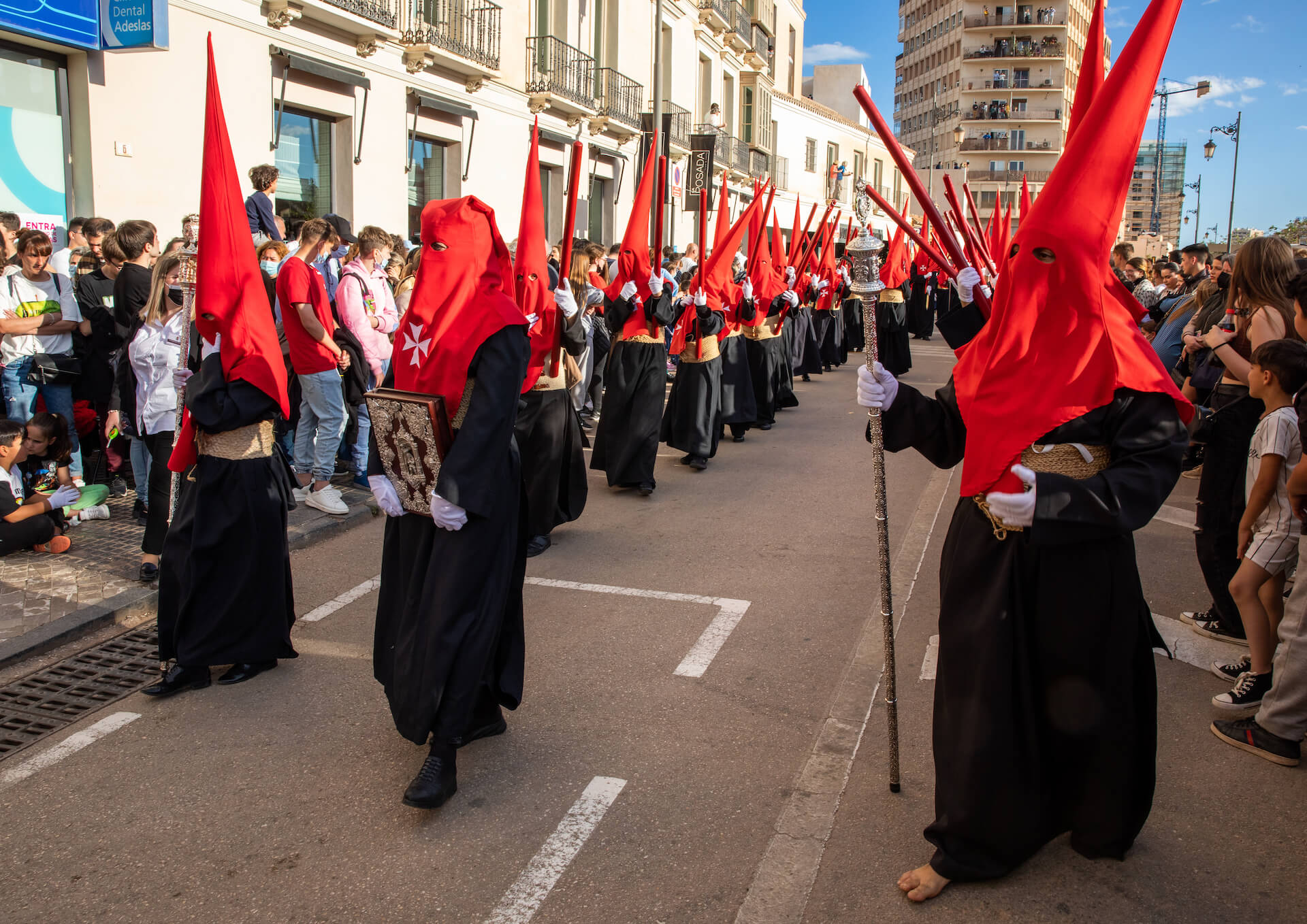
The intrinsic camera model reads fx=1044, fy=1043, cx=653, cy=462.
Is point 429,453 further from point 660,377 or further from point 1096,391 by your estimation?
point 660,377

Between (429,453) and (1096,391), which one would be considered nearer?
(1096,391)

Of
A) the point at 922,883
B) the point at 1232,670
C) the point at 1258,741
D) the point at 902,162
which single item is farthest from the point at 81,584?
the point at 1232,670

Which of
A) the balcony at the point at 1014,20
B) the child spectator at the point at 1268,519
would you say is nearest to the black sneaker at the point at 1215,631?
the child spectator at the point at 1268,519

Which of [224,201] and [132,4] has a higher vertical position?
[132,4]

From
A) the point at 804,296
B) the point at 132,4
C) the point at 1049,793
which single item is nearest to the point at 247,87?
the point at 132,4

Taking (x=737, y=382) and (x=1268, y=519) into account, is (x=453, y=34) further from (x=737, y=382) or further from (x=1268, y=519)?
(x=1268, y=519)

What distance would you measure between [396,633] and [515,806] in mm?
736

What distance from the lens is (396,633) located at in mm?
3674

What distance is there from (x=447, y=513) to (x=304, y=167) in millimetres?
11490

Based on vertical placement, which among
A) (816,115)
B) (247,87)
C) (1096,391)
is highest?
(816,115)

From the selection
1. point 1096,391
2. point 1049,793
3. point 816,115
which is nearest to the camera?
point 1096,391

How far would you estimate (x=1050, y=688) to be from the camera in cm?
291

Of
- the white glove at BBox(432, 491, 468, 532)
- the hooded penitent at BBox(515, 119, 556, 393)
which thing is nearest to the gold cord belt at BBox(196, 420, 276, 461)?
the white glove at BBox(432, 491, 468, 532)

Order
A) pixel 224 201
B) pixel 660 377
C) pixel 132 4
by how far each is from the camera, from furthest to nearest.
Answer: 1. pixel 132 4
2. pixel 660 377
3. pixel 224 201
